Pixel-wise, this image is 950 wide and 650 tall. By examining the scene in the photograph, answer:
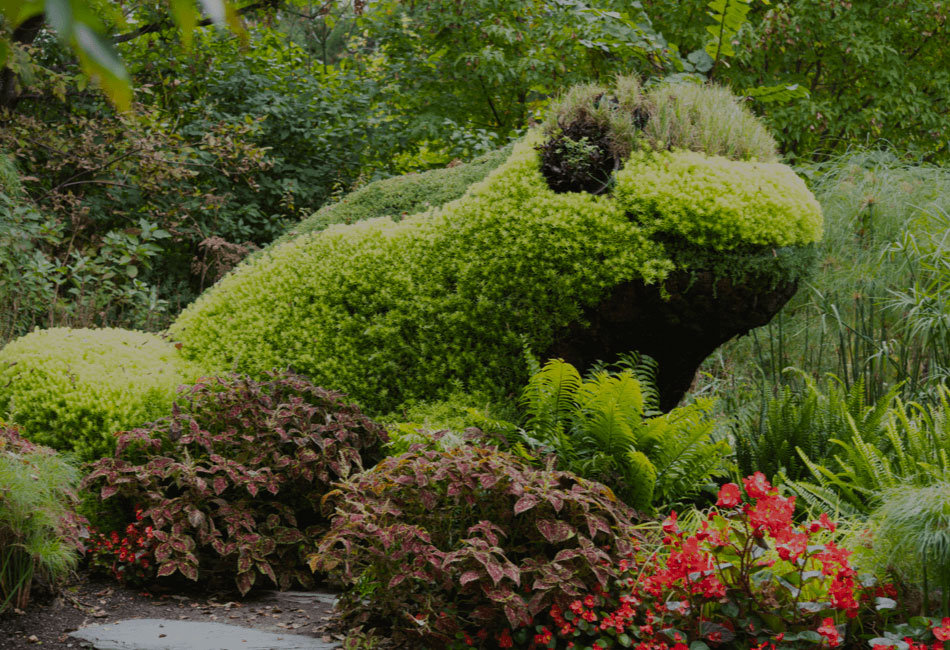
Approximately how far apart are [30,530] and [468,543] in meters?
1.67

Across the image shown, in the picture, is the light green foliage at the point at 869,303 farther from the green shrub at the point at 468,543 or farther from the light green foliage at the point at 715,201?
the green shrub at the point at 468,543

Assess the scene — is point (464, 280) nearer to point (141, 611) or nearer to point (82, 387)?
point (82, 387)

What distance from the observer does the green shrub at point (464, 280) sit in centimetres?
412

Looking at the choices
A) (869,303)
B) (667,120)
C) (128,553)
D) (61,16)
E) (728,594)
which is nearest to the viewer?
(61,16)

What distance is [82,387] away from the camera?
13.3 ft

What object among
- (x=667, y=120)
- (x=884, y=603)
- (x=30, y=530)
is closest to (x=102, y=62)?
(x=884, y=603)

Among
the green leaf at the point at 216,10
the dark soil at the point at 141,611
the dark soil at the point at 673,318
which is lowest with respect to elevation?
the dark soil at the point at 141,611

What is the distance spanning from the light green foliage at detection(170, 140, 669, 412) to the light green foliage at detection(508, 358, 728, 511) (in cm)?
57

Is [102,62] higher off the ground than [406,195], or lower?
lower

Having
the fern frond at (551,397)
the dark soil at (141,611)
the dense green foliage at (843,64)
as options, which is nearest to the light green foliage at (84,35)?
the dark soil at (141,611)

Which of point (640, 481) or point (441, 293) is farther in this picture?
point (441, 293)

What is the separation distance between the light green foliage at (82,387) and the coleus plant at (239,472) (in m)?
0.22

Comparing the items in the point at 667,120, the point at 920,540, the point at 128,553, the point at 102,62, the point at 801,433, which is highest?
the point at 667,120

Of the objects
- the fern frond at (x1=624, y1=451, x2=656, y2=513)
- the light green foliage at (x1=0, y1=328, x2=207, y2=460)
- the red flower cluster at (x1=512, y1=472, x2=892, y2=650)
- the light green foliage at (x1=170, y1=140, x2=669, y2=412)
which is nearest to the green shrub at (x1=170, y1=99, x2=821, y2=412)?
the light green foliage at (x1=170, y1=140, x2=669, y2=412)
